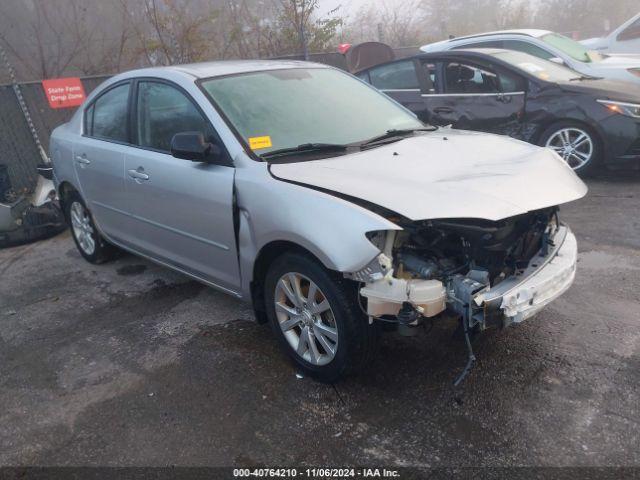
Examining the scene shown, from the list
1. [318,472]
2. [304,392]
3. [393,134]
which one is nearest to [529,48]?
[393,134]

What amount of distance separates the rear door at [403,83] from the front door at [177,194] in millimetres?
4207

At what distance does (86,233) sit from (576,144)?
550 centimetres

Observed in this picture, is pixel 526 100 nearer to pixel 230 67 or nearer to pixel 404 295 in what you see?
pixel 230 67

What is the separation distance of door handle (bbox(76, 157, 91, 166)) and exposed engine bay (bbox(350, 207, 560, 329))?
3.09 metres

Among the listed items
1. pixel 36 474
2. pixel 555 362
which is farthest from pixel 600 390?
pixel 36 474

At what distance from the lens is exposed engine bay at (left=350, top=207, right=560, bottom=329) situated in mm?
2516

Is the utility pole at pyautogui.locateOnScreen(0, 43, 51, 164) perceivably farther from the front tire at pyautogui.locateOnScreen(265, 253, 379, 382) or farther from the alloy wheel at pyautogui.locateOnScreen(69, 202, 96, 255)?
the front tire at pyautogui.locateOnScreen(265, 253, 379, 382)

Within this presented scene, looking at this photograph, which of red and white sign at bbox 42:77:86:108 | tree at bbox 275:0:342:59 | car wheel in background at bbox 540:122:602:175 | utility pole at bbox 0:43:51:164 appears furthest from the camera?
tree at bbox 275:0:342:59

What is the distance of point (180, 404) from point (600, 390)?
2250mm

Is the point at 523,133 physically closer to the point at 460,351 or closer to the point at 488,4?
the point at 460,351

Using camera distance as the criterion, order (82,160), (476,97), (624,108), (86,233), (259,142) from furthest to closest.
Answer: (476,97) < (624,108) < (86,233) < (82,160) < (259,142)

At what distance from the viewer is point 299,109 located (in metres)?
3.56

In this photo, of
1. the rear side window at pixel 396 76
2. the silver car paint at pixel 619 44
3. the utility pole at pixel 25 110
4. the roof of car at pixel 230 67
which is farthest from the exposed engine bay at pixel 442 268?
the silver car paint at pixel 619 44

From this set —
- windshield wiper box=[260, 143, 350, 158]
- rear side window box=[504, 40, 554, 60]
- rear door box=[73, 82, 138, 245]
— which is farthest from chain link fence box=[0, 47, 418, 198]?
rear side window box=[504, 40, 554, 60]
